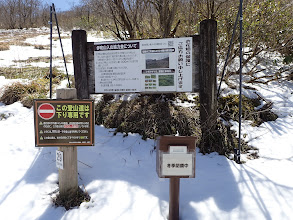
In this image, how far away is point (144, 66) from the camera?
11.8ft

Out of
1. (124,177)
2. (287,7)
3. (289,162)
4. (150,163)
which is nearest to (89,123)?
(124,177)

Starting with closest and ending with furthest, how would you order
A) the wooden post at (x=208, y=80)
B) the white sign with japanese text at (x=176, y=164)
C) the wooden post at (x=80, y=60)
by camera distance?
the white sign with japanese text at (x=176, y=164)
the wooden post at (x=208, y=80)
the wooden post at (x=80, y=60)

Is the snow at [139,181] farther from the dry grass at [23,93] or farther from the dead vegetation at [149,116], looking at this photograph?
the dry grass at [23,93]

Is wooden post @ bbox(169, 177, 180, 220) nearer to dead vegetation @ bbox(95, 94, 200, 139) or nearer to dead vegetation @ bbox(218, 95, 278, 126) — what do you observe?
dead vegetation @ bbox(95, 94, 200, 139)

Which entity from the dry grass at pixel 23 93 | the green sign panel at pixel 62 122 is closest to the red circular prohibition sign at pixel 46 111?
the green sign panel at pixel 62 122

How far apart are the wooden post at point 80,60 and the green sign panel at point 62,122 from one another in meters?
1.30

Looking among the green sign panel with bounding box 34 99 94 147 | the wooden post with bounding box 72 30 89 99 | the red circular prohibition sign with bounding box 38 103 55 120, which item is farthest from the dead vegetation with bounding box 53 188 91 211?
the wooden post with bounding box 72 30 89 99

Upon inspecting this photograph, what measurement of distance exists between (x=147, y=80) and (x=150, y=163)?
127 centimetres

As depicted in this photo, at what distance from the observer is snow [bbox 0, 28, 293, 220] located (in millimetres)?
2475

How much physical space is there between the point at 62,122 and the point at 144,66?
1.62 meters

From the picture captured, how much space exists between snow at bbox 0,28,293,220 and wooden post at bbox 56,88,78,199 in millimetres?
193

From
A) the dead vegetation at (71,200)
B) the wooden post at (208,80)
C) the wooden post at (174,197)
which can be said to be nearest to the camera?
the wooden post at (174,197)

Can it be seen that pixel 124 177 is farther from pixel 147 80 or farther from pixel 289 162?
pixel 289 162

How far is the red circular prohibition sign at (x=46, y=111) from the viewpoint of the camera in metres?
2.47
